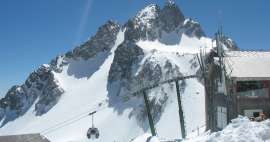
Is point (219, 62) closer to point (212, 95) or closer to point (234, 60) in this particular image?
point (234, 60)

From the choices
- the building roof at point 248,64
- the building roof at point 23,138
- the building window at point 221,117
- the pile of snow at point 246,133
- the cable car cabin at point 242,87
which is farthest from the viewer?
the building roof at point 23,138

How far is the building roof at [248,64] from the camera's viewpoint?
44894 millimetres

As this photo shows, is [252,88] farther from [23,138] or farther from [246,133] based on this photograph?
[246,133]

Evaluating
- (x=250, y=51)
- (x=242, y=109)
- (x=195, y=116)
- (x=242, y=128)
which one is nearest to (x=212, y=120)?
(x=242, y=109)

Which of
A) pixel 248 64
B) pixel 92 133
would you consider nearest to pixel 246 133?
pixel 248 64

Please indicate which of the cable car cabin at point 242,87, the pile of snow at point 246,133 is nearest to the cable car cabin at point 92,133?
the cable car cabin at point 242,87

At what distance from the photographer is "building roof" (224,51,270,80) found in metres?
44.9

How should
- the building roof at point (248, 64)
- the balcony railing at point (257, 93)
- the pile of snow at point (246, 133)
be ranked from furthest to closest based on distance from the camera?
the balcony railing at point (257, 93), the building roof at point (248, 64), the pile of snow at point (246, 133)

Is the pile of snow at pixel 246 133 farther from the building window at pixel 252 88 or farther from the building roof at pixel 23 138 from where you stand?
the building roof at pixel 23 138

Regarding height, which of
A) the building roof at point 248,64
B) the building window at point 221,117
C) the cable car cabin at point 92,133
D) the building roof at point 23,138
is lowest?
the building roof at point 23,138

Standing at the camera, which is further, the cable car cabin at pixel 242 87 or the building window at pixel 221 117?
the building window at pixel 221 117

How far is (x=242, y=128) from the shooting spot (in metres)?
21.3

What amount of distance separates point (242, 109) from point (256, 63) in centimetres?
535

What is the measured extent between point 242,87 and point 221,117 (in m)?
5.30
